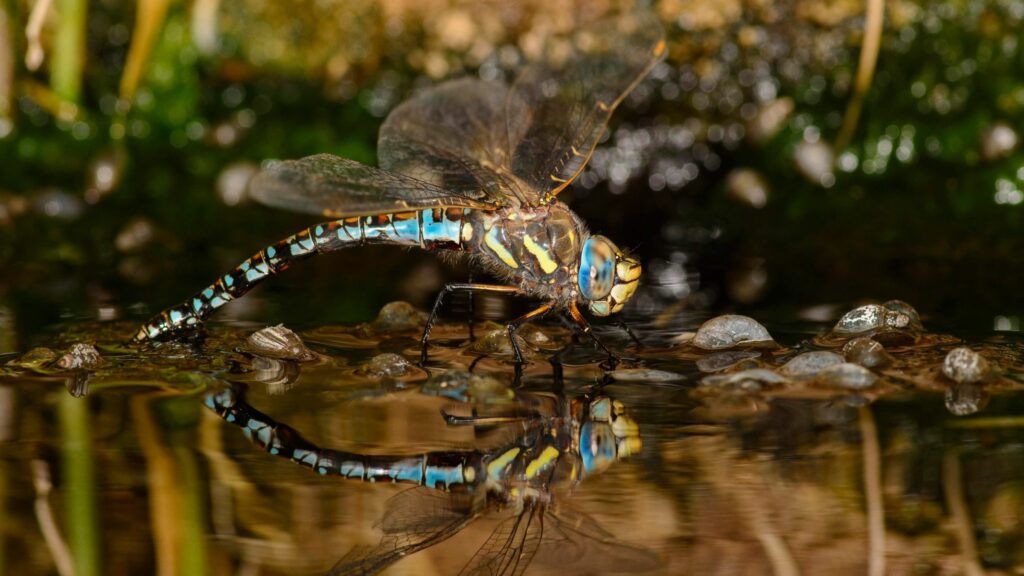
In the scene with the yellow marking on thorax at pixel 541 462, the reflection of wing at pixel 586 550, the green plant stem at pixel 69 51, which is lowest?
the reflection of wing at pixel 586 550

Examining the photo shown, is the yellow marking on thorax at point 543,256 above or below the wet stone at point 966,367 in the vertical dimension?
above

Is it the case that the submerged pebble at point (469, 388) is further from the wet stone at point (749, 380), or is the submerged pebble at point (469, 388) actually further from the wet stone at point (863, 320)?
the wet stone at point (863, 320)

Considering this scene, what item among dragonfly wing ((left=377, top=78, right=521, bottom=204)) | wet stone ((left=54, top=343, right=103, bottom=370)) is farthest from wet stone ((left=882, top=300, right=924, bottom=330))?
wet stone ((left=54, top=343, right=103, bottom=370))

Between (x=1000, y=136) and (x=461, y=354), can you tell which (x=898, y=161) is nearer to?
(x=1000, y=136)

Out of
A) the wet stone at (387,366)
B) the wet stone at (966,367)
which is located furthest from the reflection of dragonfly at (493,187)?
the wet stone at (966,367)

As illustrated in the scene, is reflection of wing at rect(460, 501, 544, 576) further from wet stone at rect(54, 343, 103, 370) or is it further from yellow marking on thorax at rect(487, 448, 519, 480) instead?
wet stone at rect(54, 343, 103, 370)

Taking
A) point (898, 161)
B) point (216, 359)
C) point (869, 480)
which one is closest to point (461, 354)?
point (216, 359)
